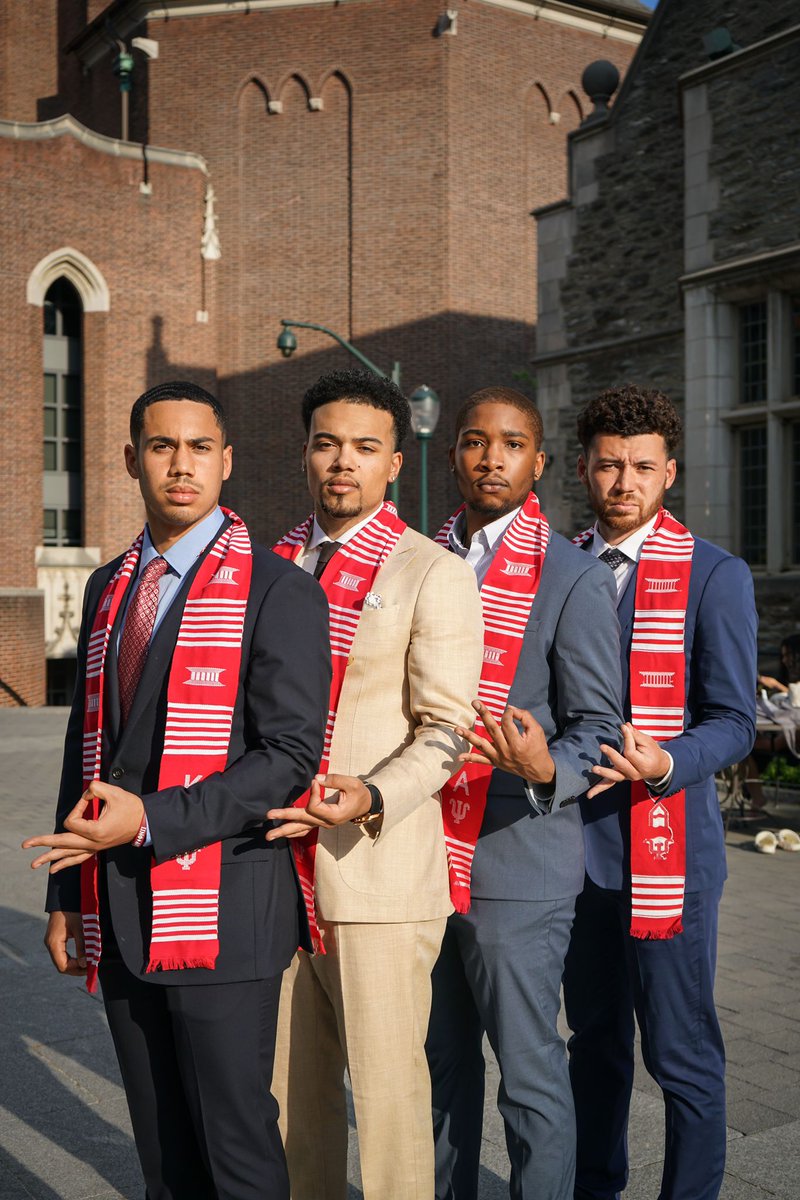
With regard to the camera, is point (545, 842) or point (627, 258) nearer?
point (545, 842)

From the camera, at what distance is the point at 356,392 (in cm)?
278

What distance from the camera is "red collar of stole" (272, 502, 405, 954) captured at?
2.51 meters

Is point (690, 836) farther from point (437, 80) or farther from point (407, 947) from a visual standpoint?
point (437, 80)

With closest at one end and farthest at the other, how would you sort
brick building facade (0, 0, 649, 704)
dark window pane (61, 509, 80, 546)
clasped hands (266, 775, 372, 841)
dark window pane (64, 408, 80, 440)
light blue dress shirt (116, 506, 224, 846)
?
clasped hands (266, 775, 372, 841) → light blue dress shirt (116, 506, 224, 846) → brick building facade (0, 0, 649, 704) → dark window pane (61, 509, 80, 546) → dark window pane (64, 408, 80, 440)

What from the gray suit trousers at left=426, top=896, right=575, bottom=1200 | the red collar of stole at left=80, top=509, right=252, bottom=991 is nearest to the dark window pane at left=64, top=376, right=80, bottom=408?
the gray suit trousers at left=426, top=896, right=575, bottom=1200

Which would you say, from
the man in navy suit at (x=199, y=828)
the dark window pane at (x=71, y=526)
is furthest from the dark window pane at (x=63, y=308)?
the man in navy suit at (x=199, y=828)

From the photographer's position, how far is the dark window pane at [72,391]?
26594 mm

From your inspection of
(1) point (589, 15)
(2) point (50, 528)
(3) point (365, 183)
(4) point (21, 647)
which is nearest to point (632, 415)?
(4) point (21, 647)

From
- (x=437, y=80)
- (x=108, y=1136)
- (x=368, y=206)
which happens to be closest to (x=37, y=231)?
(x=368, y=206)

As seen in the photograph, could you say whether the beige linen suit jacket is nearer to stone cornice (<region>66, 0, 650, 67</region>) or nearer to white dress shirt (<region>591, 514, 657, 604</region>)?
white dress shirt (<region>591, 514, 657, 604</region>)

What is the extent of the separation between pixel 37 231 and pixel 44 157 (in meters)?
1.46

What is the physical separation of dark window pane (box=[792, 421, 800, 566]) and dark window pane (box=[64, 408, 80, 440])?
1802 cm

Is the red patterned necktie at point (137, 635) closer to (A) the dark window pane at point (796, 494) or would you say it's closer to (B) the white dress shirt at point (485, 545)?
(B) the white dress shirt at point (485, 545)

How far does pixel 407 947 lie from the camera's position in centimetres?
259
